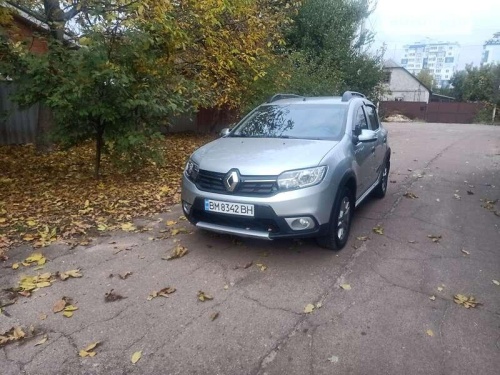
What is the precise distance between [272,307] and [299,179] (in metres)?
1.19

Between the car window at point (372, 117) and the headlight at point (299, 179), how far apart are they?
96.1 inches

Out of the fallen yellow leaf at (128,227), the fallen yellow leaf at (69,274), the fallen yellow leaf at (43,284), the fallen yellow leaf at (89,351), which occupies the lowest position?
the fallen yellow leaf at (89,351)

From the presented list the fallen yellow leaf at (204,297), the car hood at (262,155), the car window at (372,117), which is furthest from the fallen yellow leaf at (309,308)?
the car window at (372,117)

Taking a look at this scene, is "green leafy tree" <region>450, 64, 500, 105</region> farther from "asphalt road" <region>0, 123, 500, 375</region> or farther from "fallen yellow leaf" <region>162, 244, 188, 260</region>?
"fallen yellow leaf" <region>162, 244, 188, 260</region>

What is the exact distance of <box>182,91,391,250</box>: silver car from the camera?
143 inches

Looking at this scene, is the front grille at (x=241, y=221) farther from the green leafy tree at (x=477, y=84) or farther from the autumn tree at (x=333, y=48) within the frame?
the green leafy tree at (x=477, y=84)

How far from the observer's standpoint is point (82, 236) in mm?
4793

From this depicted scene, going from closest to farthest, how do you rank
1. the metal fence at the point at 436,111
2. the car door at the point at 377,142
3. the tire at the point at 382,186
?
1. the car door at the point at 377,142
2. the tire at the point at 382,186
3. the metal fence at the point at 436,111

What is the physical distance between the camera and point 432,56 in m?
126

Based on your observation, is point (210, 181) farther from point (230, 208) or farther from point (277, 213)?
point (277, 213)

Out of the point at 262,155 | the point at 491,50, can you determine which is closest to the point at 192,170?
the point at 262,155

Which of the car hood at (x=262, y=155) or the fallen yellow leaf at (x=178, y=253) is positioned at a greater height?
the car hood at (x=262, y=155)

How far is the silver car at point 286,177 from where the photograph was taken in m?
3.63

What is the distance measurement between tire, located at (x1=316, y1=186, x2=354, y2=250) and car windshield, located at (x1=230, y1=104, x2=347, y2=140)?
2.31ft
